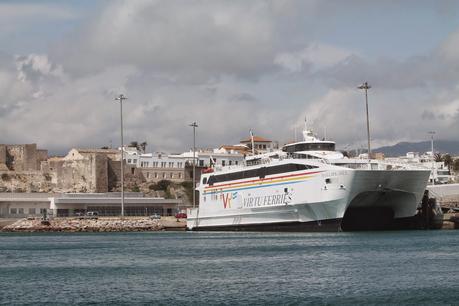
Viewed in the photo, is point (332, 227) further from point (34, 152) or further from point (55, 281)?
point (34, 152)

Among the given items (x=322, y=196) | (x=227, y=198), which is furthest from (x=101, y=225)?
(x=322, y=196)

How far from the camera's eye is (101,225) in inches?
3314

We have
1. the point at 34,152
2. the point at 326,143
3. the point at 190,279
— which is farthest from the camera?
the point at 34,152

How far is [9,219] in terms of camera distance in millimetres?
91812

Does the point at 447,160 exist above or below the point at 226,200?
above

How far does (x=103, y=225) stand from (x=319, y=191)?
30758mm

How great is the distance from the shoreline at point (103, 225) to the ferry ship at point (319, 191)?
50.8 ft

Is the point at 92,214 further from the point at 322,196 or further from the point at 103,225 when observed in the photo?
the point at 322,196

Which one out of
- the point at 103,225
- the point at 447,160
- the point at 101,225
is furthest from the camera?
the point at 447,160

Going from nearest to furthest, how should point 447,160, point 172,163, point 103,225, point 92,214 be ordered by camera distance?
1. point 103,225
2. point 92,214
3. point 172,163
4. point 447,160

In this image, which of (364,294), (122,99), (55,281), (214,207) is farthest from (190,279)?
(122,99)

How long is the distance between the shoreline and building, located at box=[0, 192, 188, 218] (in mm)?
10469

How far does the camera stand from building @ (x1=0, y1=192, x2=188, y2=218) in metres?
97.3

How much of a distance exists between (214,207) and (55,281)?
37947mm
